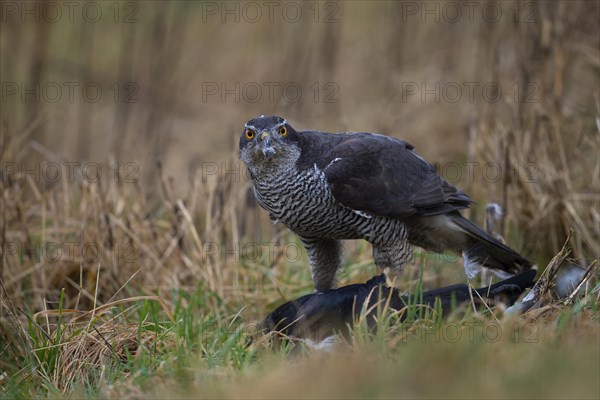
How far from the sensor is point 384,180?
4824 millimetres

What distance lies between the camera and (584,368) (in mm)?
2723

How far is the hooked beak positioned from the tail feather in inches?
53.3

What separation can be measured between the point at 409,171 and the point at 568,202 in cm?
144

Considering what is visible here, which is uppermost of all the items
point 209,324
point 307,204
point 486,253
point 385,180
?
point 385,180

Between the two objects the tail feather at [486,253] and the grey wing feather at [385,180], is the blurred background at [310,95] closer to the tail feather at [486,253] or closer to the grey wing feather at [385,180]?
the tail feather at [486,253]

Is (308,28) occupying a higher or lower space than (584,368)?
higher

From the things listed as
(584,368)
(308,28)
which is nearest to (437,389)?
(584,368)

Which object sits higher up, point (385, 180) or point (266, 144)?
point (266, 144)

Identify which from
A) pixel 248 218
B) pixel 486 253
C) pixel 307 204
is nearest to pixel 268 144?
pixel 307 204

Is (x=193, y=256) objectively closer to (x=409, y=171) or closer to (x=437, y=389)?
(x=409, y=171)

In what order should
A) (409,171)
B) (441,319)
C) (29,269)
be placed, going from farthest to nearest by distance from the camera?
(29,269), (409,171), (441,319)

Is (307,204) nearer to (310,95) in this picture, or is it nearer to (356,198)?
(356,198)

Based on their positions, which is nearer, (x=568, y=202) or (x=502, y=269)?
(x=502, y=269)

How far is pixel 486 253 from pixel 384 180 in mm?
862
